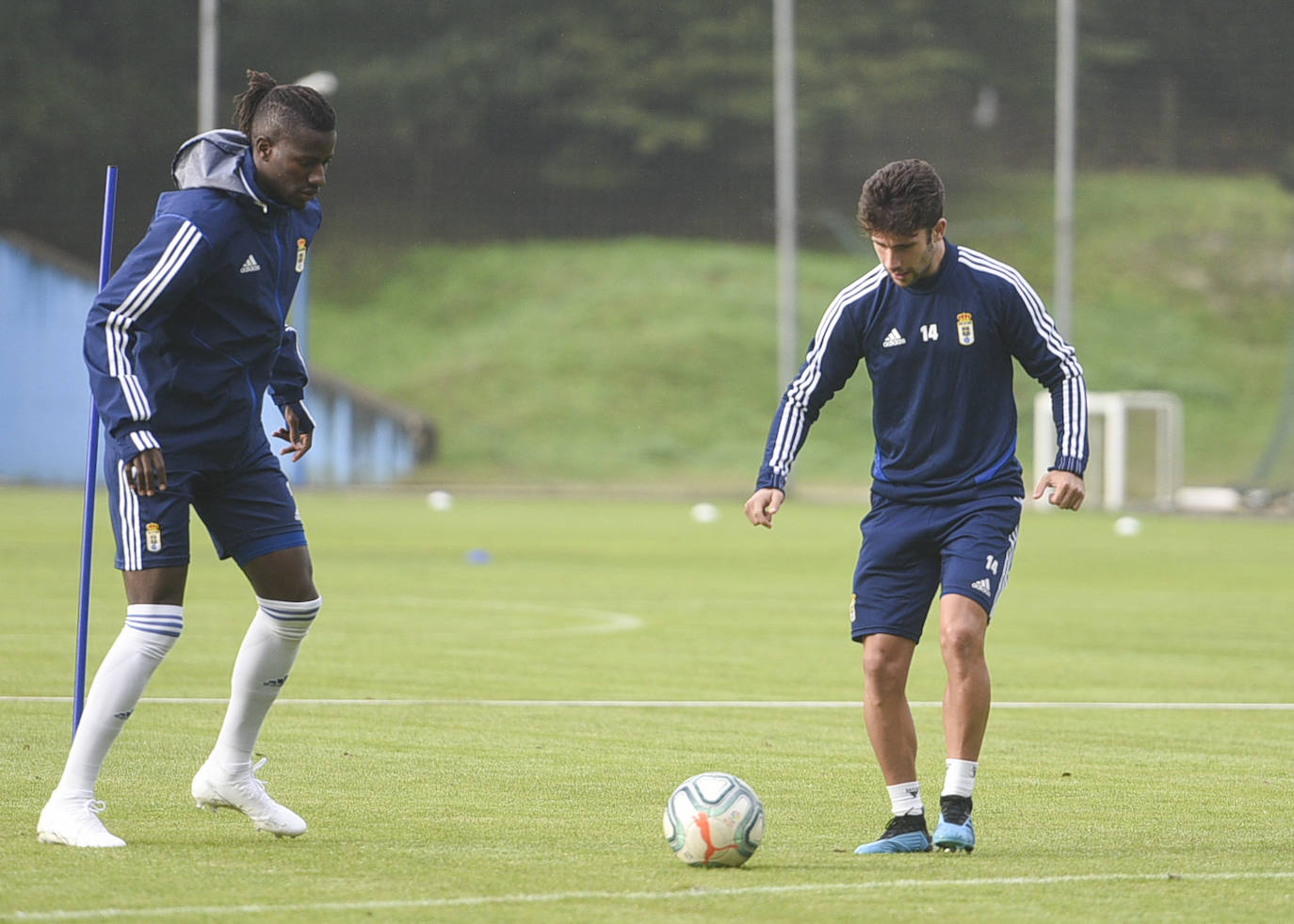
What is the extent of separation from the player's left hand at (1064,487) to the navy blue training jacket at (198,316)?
2347 mm

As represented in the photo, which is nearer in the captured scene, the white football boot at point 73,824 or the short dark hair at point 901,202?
the white football boot at point 73,824

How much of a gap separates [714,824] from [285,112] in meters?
2.37

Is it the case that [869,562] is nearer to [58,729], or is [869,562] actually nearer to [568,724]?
[568,724]

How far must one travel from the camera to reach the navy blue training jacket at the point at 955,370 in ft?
21.4

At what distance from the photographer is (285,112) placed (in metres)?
6.21

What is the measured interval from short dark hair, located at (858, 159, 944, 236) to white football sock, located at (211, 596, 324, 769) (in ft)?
6.74

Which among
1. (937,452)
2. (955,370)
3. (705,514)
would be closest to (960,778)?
(937,452)

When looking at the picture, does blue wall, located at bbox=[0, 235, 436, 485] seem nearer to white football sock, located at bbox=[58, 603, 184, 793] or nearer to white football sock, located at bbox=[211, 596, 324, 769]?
white football sock, located at bbox=[211, 596, 324, 769]

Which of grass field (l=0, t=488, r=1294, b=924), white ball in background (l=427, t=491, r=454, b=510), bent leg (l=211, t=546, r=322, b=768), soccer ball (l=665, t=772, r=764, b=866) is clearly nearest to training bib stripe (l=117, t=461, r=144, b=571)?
bent leg (l=211, t=546, r=322, b=768)

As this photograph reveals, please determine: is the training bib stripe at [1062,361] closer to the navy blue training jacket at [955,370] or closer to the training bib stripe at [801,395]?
the navy blue training jacket at [955,370]

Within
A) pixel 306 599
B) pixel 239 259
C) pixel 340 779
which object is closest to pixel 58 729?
pixel 340 779

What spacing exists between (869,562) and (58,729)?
12.5ft

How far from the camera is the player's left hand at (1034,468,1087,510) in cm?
643

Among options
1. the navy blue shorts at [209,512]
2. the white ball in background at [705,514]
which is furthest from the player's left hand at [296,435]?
the white ball in background at [705,514]
